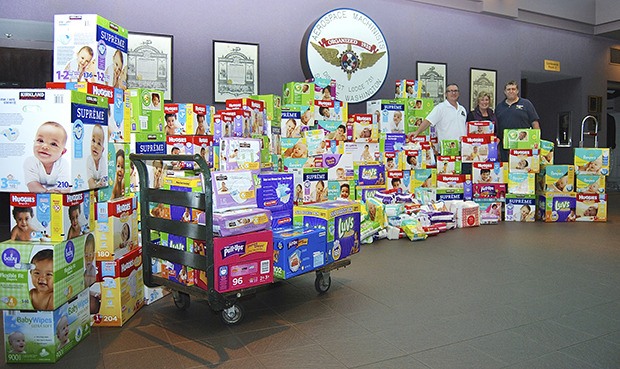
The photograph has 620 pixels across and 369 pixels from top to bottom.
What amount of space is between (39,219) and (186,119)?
2545mm

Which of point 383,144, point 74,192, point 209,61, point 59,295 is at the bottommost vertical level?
point 59,295

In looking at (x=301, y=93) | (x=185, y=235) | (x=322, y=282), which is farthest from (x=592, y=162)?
(x=185, y=235)

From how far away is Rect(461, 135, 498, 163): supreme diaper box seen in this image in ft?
23.7

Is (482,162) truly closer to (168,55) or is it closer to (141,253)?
(168,55)

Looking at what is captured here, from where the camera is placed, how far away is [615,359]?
8.38ft

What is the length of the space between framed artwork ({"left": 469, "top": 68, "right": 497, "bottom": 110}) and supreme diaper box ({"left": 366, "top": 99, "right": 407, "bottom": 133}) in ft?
8.33

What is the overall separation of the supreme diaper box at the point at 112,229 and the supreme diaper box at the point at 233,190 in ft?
1.94

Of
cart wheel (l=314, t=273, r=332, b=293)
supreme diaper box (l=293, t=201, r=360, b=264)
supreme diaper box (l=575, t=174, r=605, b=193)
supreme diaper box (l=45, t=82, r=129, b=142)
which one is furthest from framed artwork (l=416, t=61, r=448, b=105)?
supreme diaper box (l=45, t=82, r=129, b=142)

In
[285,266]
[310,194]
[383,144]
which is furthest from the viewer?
[383,144]

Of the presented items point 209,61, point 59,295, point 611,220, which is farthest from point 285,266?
point 611,220

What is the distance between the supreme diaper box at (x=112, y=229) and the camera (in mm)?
3047

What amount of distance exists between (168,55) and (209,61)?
1.81 feet

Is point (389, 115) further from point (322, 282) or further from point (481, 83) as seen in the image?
point (322, 282)

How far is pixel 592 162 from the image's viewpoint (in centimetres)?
720
